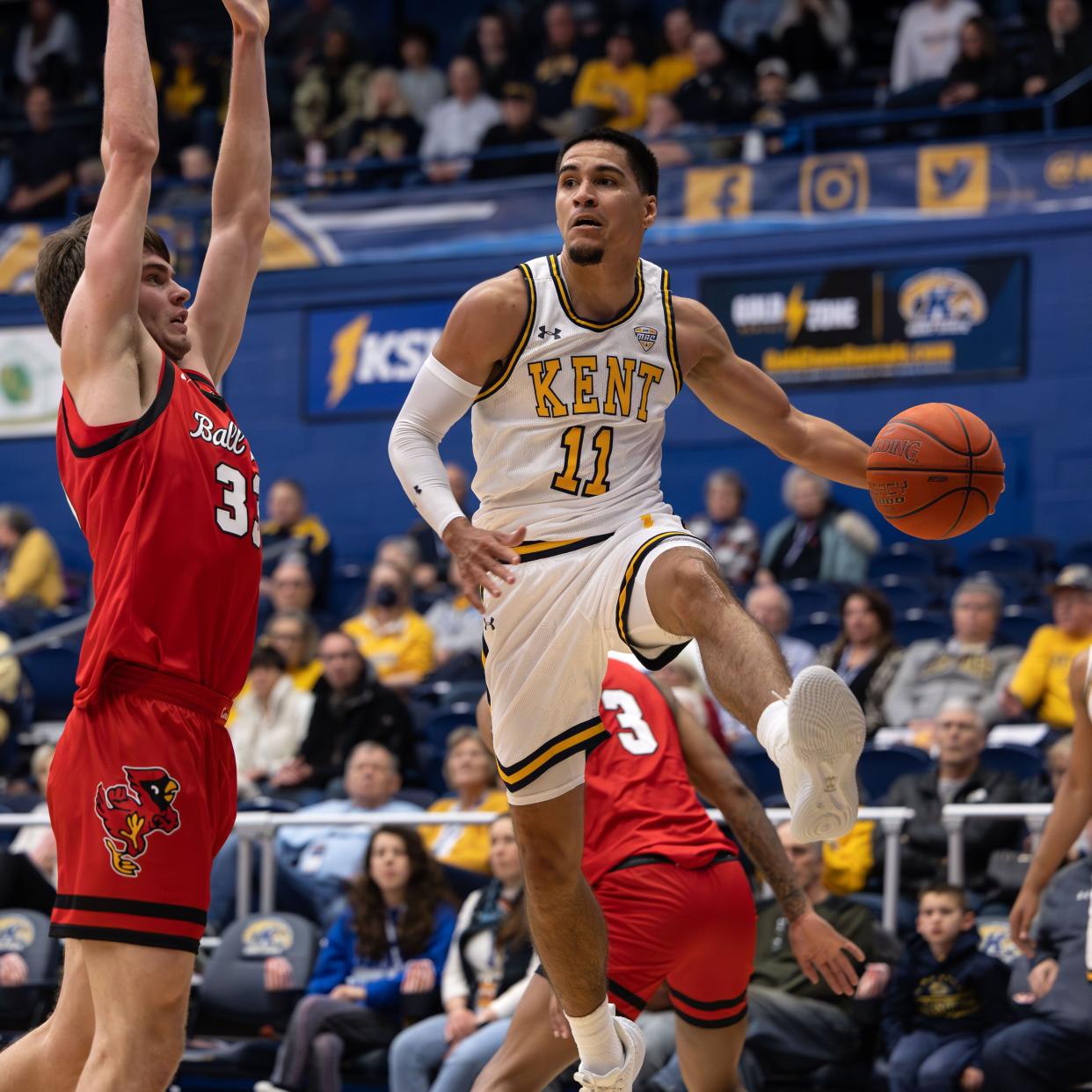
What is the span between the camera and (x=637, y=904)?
6094mm

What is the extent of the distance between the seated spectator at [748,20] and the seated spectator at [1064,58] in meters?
2.99

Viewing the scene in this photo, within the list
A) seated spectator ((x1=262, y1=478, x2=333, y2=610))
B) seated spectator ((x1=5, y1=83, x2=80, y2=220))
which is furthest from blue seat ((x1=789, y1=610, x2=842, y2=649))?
seated spectator ((x1=5, y1=83, x2=80, y2=220))

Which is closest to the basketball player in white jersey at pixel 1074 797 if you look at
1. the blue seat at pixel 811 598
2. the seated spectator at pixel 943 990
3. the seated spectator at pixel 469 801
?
the seated spectator at pixel 943 990

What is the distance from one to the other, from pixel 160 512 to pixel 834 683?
5.70 ft

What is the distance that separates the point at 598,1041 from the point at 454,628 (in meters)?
7.83

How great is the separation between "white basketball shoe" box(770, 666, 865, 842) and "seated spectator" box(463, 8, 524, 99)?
1434cm

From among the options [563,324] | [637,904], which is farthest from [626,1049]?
[563,324]

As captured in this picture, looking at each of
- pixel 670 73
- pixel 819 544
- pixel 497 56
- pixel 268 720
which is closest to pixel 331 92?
pixel 497 56

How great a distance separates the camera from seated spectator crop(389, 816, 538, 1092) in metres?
8.28

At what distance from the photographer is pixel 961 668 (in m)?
10.8

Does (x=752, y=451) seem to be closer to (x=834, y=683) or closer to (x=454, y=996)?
(x=454, y=996)

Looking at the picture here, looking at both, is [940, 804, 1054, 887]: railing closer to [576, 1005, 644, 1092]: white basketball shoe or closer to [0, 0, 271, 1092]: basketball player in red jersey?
[576, 1005, 644, 1092]: white basketball shoe

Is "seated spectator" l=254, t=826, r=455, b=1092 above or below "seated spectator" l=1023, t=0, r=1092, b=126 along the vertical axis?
below

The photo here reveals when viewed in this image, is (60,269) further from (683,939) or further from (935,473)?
(683,939)
